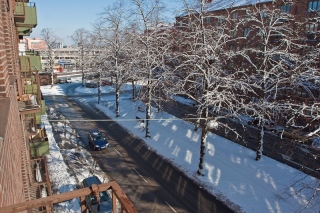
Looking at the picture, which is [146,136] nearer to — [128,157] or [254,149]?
[128,157]

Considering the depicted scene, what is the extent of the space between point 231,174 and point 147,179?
534 cm

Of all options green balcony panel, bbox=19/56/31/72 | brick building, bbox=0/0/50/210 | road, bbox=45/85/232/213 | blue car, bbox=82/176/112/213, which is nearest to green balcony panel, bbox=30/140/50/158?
brick building, bbox=0/0/50/210

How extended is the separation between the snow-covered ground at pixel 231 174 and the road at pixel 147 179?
0.74m

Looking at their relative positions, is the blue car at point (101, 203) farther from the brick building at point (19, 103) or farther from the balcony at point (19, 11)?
the balcony at point (19, 11)

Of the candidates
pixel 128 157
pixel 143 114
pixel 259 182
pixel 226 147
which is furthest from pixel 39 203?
pixel 143 114

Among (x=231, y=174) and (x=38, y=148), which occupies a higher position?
(x=38, y=148)

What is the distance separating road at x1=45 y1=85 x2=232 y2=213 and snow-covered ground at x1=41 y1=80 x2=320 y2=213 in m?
0.74

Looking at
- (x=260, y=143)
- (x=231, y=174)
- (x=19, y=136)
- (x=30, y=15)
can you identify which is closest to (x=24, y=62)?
(x=30, y=15)

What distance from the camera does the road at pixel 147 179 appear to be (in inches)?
509

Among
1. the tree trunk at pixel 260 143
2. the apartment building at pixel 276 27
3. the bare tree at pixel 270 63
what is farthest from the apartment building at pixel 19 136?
the tree trunk at pixel 260 143

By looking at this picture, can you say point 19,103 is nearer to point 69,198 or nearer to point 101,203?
point 101,203

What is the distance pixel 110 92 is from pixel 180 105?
15.1 metres

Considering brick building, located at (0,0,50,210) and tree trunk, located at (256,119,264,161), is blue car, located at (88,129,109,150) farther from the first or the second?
tree trunk, located at (256,119,264,161)

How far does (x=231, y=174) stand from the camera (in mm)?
16031
